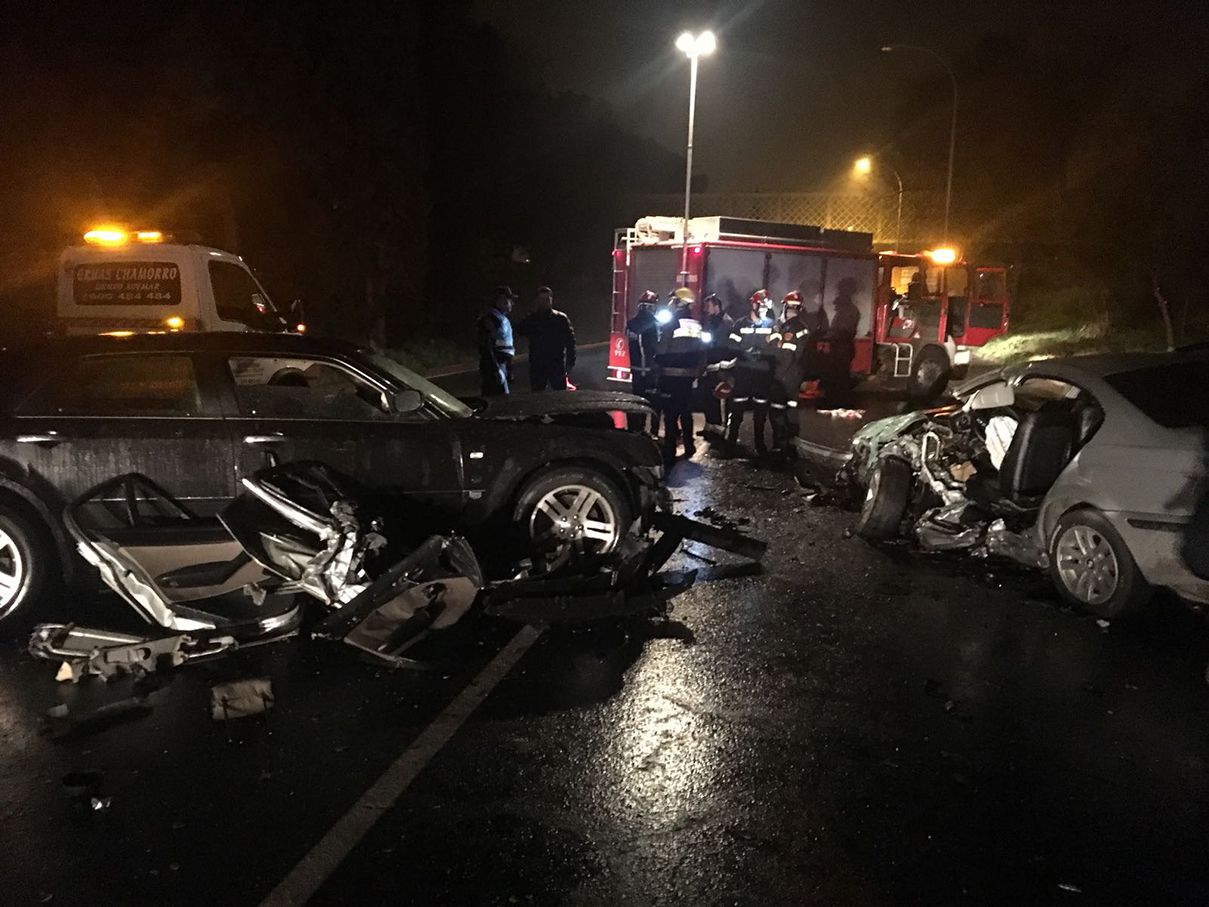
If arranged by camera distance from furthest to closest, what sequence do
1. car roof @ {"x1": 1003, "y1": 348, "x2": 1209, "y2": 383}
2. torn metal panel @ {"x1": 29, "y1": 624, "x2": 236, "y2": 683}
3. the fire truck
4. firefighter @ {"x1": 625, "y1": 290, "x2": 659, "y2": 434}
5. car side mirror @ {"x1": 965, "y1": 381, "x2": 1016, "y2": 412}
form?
1. the fire truck
2. firefighter @ {"x1": 625, "y1": 290, "x2": 659, "y2": 434}
3. car side mirror @ {"x1": 965, "y1": 381, "x2": 1016, "y2": 412}
4. car roof @ {"x1": 1003, "y1": 348, "x2": 1209, "y2": 383}
5. torn metal panel @ {"x1": 29, "y1": 624, "x2": 236, "y2": 683}

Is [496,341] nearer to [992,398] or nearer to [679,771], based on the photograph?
[992,398]

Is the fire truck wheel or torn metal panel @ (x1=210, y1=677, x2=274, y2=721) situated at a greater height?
the fire truck wheel

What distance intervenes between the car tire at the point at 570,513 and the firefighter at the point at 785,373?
4.97m

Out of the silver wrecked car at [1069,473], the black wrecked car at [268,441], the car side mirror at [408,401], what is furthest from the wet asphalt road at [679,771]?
the car side mirror at [408,401]

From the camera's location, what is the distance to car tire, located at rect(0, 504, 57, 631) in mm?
5320

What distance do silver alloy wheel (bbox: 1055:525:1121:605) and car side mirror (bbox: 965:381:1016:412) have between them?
1.33 m

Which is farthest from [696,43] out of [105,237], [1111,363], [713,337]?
[1111,363]

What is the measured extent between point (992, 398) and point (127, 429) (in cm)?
568

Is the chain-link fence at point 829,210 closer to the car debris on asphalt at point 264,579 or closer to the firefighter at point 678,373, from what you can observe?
the firefighter at point 678,373

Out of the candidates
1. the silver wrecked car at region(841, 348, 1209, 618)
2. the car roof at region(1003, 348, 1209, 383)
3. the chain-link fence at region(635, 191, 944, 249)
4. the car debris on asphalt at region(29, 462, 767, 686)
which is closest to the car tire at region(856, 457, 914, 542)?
the silver wrecked car at region(841, 348, 1209, 618)

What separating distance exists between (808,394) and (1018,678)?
1088 centimetres

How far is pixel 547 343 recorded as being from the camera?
1114cm

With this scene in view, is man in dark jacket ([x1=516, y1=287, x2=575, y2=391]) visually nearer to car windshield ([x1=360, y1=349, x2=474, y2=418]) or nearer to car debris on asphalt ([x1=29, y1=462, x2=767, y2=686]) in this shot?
car windshield ([x1=360, y1=349, x2=474, y2=418])

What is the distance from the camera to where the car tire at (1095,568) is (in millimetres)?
5590
